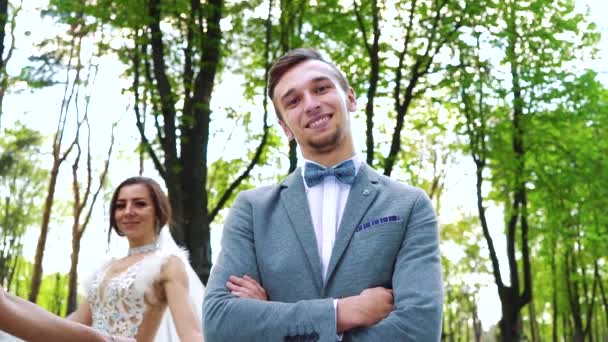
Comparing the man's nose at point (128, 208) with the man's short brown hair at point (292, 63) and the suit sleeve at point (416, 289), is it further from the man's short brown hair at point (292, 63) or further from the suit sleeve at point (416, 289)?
the suit sleeve at point (416, 289)

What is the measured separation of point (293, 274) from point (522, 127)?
1783 cm

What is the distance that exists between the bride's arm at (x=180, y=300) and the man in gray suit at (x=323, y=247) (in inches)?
84.3

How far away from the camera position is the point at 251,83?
63.1ft

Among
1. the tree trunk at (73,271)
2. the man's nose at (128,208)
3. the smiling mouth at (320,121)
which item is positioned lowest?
the smiling mouth at (320,121)

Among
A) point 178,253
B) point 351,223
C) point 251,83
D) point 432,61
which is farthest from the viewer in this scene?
point 251,83

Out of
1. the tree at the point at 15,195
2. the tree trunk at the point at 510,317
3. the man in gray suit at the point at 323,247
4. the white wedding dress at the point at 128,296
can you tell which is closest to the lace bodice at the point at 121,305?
the white wedding dress at the point at 128,296

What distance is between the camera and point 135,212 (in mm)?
5477

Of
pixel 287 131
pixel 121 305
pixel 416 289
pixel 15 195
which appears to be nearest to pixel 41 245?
pixel 15 195

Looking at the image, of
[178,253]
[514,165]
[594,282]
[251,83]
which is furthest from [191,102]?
[594,282]

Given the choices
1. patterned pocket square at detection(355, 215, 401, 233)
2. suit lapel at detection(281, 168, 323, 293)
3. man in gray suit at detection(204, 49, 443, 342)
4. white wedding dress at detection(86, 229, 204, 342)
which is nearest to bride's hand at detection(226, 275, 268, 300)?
man in gray suit at detection(204, 49, 443, 342)

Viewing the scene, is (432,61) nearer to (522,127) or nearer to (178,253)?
(522,127)

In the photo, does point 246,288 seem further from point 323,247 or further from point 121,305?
point 121,305

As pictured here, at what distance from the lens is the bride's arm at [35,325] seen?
101 inches

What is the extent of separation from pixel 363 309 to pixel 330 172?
2.02 feet
